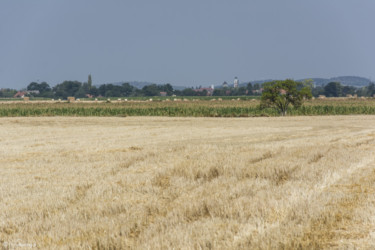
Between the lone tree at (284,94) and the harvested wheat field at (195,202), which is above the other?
the lone tree at (284,94)

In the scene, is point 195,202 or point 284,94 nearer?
point 195,202

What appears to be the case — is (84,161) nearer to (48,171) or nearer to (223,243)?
(48,171)

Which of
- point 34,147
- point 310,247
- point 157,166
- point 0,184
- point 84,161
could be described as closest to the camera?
point 310,247

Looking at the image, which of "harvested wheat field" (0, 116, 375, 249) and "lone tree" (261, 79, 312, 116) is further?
"lone tree" (261, 79, 312, 116)

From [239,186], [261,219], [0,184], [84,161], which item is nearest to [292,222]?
[261,219]

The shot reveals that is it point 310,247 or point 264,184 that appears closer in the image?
point 310,247

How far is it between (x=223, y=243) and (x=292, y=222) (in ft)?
4.10

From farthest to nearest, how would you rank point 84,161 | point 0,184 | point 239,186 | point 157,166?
point 84,161
point 157,166
point 0,184
point 239,186

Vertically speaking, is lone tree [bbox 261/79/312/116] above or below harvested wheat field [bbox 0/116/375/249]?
above

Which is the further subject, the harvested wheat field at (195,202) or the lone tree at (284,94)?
the lone tree at (284,94)

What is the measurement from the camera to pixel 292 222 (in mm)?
5781

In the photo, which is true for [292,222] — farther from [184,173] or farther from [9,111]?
[9,111]

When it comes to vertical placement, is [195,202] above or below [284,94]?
below

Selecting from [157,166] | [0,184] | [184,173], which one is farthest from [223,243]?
[0,184]
